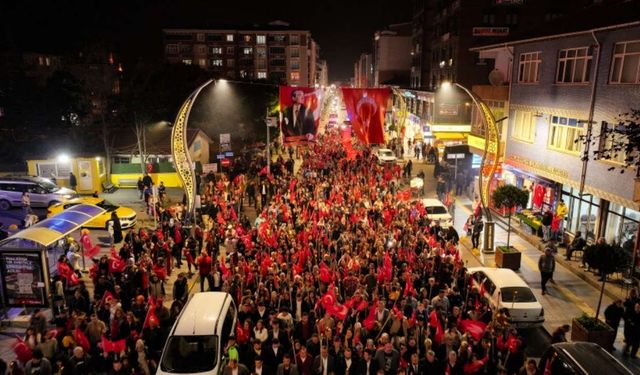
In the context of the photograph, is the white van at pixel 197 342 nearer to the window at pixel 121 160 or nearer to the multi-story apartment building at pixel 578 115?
the multi-story apartment building at pixel 578 115

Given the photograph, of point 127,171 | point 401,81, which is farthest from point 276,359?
point 401,81

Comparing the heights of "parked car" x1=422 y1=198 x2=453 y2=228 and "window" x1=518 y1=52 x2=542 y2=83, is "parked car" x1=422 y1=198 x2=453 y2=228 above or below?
below

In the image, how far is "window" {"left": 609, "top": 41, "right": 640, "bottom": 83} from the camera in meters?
17.3

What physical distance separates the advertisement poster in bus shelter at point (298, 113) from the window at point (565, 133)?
37.3 feet

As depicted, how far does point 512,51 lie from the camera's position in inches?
→ 1035

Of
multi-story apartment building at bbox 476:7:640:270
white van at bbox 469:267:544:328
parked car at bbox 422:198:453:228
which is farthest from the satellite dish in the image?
white van at bbox 469:267:544:328

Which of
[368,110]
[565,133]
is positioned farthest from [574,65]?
[368,110]

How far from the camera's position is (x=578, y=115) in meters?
20.3

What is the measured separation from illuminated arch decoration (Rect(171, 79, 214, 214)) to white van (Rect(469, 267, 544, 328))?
10.7 meters

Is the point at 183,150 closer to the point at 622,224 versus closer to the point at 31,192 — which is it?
the point at 31,192

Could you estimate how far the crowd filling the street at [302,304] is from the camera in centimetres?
1027

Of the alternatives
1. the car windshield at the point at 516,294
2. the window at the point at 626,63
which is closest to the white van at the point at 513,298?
the car windshield at the point at 516,294

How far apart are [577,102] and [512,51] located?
6956 millimetres

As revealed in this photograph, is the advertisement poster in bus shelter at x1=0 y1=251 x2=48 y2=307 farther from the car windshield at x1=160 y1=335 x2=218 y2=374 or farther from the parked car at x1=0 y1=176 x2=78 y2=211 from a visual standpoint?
the parked car at x1=0 y1=176 x2=78 y2=211
